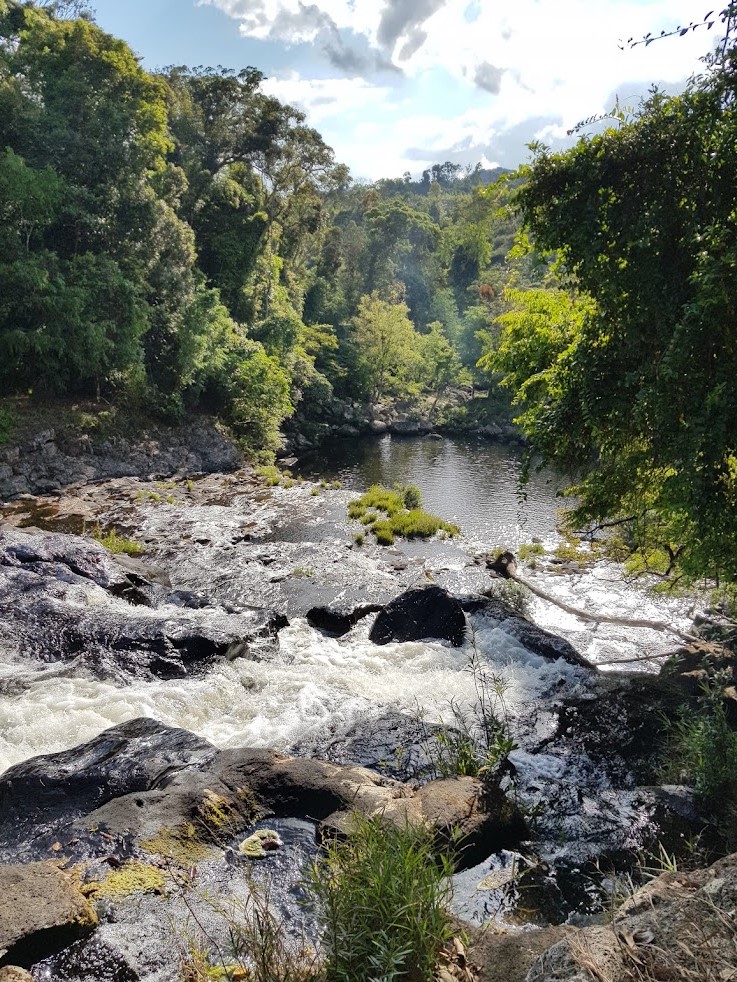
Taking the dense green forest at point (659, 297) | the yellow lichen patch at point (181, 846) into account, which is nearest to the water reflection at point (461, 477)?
the dense green forest at point (659, 297)

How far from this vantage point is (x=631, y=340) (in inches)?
305

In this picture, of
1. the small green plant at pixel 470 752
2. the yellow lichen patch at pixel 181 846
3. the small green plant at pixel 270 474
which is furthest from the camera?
the small green plant at pixel 270 474

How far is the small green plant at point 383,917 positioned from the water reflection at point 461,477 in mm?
14503

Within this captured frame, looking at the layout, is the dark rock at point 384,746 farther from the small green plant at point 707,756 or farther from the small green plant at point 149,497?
the small green plant at point 149,497

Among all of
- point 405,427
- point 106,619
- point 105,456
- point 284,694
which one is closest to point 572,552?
point 284,694

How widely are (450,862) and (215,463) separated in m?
26.9

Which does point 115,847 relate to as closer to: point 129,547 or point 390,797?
point 390,797

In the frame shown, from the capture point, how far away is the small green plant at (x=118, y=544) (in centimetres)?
1755

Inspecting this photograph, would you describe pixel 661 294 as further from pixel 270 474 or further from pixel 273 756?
pixel 270 474

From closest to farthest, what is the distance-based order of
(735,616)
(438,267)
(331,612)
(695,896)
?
(695,896) → (735,616) → (331,612) → (438,267)

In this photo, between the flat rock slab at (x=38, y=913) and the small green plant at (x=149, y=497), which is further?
the small green plant at (x=149, y=497)

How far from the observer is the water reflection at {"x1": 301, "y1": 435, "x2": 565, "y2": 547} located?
22.7 meters

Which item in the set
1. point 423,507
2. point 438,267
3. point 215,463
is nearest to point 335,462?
point 215,463

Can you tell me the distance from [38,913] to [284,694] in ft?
17.8
